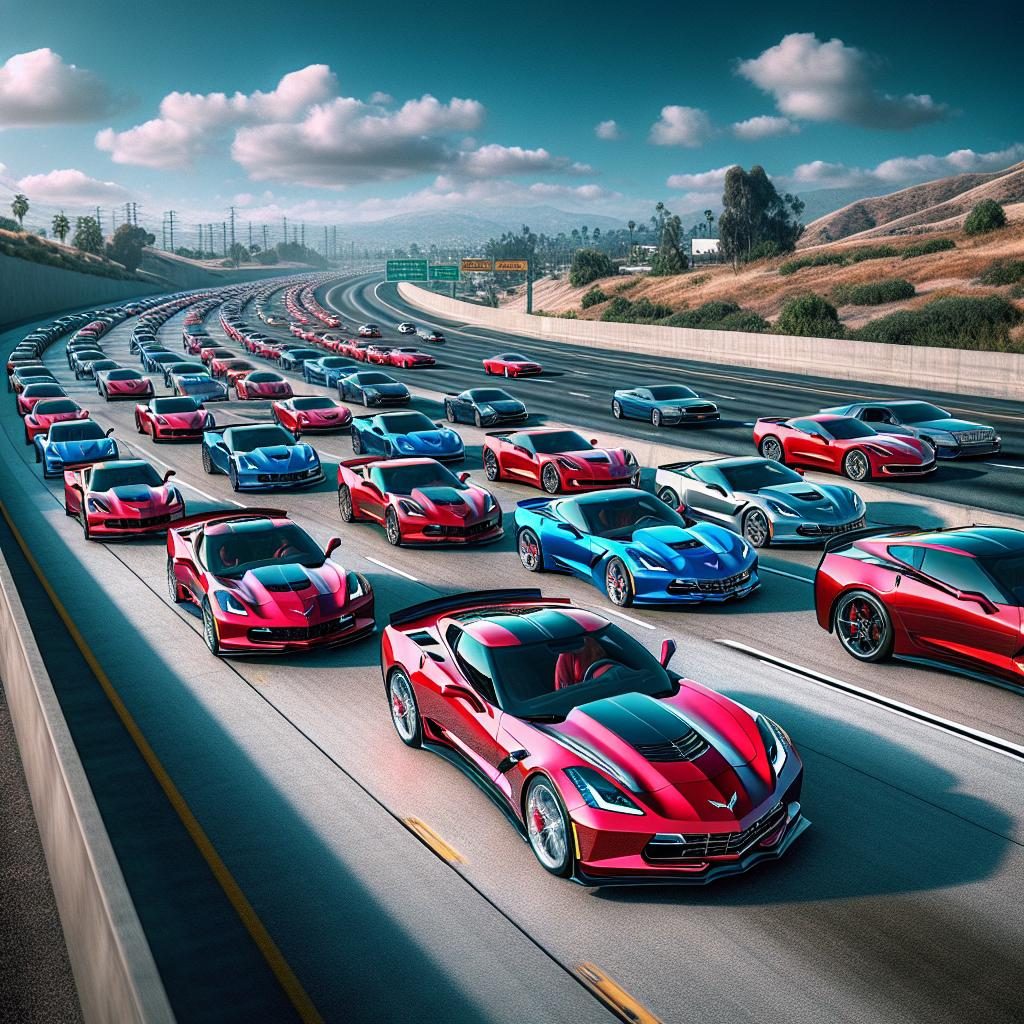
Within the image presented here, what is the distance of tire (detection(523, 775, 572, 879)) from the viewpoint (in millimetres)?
7094

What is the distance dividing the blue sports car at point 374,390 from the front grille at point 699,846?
30252 mm

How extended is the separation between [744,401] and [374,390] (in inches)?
498

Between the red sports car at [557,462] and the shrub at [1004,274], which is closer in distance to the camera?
the red sports car at [557,462]

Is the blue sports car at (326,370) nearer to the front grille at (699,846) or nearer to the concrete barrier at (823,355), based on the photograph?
the concrete barrier at (823,355)

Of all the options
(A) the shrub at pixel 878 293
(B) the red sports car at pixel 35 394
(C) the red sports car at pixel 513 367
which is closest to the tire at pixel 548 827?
(B) the red sports car at pixel 35 394

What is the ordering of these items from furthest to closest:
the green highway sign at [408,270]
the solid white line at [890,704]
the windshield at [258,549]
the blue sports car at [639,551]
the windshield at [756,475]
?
the green highway sign at [408,270], the windshield at [756,475], the blue sports car at [639,551], the windshield at [258,549], the solid white line at [890,704]

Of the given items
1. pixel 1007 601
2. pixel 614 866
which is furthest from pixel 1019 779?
pixel 614 866

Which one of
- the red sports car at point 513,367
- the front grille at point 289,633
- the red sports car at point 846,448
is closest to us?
the front grille at point 289,633

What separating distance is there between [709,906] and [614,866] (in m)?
0.67

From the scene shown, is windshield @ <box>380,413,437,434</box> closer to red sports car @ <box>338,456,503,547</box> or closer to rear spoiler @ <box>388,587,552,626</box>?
red sports car @ <box>338,456,503,547</box>

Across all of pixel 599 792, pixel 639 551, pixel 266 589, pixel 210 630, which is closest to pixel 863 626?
pixel 639 551

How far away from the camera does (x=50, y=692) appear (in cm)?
830

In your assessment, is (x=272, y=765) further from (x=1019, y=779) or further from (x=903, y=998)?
(x=1019, y=779)

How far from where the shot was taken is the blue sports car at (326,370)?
41.7m
